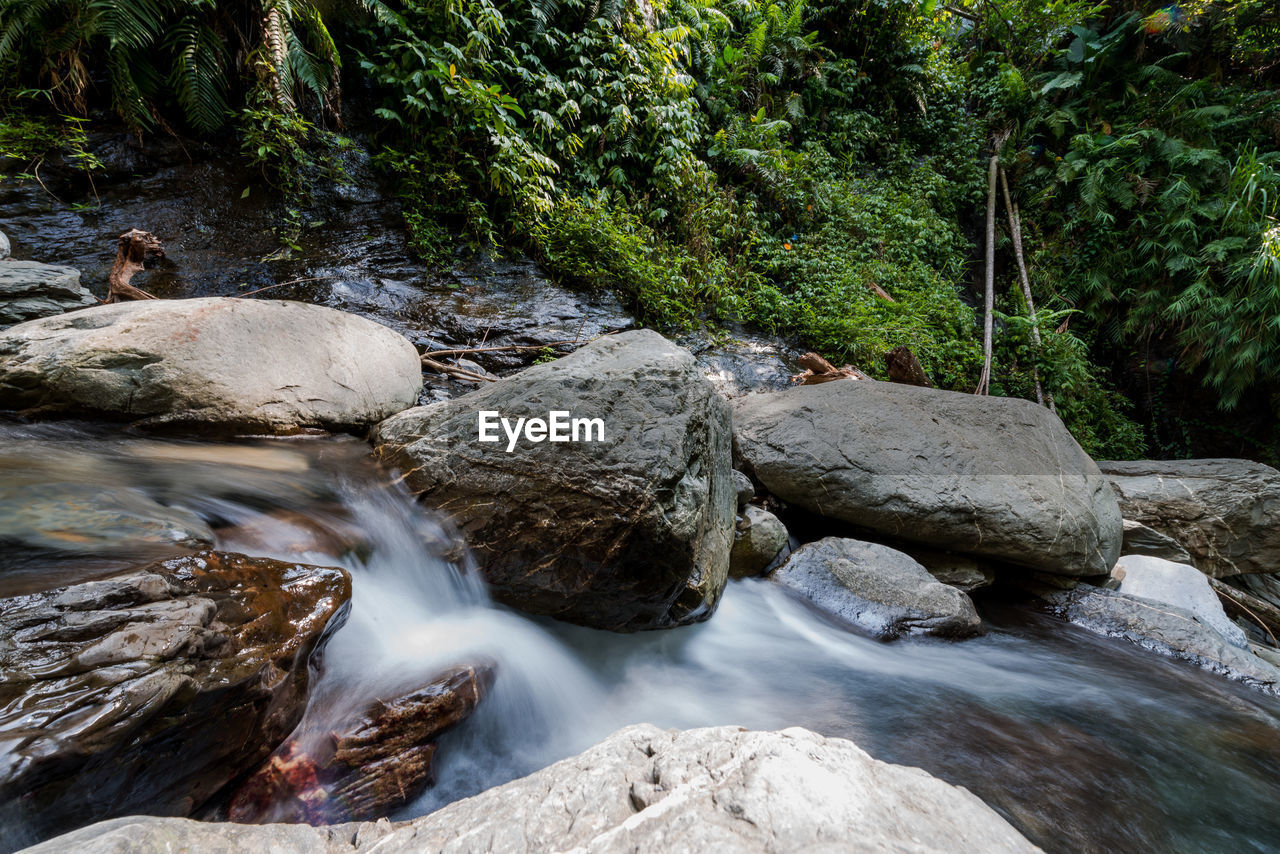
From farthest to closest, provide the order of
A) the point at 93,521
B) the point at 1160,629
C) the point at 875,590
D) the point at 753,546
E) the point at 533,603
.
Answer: the point at 753,546, the point at 1160,629, the point at 875,590, the point at 533,603, the point at 93,521

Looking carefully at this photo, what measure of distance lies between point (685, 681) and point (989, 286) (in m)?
9.60

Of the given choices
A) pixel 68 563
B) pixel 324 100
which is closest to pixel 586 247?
pixel 324 100

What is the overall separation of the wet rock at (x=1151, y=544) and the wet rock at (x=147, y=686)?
686cm

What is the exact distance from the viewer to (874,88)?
11250 millimetres

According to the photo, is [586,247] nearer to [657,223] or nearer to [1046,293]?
[657,223]

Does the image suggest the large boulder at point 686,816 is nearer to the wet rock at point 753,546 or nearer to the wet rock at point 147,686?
the wet rock at point 147,686

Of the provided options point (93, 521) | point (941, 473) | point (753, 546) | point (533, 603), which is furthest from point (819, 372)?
point (93, 521)

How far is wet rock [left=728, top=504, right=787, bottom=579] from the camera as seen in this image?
3652 mm

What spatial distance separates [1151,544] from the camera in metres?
4.88

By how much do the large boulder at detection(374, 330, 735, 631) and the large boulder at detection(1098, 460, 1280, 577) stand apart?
577cm

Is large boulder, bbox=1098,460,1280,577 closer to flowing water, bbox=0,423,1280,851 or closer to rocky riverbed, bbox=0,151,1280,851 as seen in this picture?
rocky riverbed, bbox=0,151,1280,851

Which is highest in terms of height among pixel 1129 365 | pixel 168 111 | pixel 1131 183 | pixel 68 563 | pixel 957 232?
pixel 1131 183

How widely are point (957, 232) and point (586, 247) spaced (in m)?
8.48

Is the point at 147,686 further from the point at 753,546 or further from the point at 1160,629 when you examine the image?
the point at 1160,629
